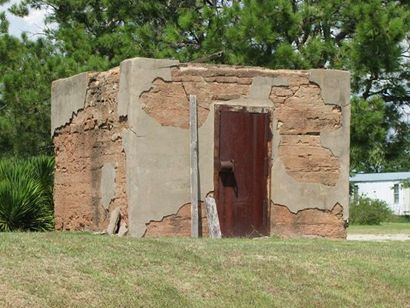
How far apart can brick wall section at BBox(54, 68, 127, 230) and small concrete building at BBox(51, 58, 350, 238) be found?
0.11 ft

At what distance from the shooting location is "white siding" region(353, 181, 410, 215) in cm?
5844

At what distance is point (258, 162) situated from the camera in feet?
48.6

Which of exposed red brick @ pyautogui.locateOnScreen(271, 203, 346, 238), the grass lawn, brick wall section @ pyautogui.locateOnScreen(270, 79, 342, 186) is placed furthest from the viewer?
brick wall section @ pyautogui.locateOnScreen(270, 79, 342, 186)

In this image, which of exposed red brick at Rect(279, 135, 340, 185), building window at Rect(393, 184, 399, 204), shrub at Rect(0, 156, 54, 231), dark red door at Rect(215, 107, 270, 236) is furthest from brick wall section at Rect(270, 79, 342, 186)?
building window at Rect(393, 184, 399, 204)

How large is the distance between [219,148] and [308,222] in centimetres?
203

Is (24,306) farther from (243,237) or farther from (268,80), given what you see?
(268,80)

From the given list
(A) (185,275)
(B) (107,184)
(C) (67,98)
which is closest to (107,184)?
(B) (107,184)

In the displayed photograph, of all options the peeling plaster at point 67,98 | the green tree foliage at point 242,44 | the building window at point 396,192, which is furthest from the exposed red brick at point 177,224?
the building window at point 396,192

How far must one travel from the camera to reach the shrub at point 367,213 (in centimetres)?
3678

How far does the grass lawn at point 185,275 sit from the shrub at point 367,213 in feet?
84.2

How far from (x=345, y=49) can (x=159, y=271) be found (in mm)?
15399

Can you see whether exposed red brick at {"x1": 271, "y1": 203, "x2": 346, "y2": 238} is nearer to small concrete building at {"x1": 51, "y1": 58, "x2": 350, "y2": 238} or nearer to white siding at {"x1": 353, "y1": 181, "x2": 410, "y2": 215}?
small concrete building at {"x1": 51, "y1": 58, "x2": 350, "y2": 238}

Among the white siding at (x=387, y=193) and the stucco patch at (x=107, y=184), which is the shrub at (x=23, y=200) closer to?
the stucco patch at (x=107, y=184)

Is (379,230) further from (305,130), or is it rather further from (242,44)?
(305,130)
